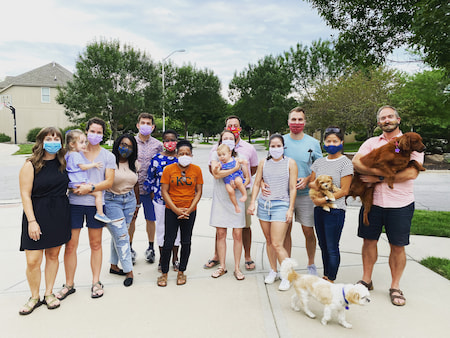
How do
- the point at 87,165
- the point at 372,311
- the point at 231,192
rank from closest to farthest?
the point at 372,311 → the point at 87,165 → the point at 231,192

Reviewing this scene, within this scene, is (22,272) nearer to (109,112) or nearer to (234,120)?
(234,120)

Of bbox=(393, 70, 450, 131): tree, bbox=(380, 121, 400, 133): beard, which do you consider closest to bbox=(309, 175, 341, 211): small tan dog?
bbox=(380, 121, 400, 133): beard

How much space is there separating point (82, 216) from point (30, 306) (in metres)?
1.03

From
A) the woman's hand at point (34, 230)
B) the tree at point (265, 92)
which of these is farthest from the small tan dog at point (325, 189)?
the tree at point (265, 92)

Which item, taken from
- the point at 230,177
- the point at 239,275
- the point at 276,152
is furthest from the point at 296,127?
the point at 239,275

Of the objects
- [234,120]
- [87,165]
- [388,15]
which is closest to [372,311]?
[234,120]

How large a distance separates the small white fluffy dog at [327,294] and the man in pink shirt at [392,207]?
826 millimetres

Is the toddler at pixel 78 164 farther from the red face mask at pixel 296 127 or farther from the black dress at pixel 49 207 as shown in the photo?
the red face mask at pixel 296 127

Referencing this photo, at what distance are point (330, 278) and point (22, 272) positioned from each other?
13.4 feet

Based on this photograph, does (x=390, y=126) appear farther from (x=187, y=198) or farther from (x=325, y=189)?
(x=187, y=198)

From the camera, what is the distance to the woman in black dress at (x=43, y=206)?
309 cm

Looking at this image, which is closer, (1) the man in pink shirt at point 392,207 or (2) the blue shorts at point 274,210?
(1) the man in pink shirt at point 392,207

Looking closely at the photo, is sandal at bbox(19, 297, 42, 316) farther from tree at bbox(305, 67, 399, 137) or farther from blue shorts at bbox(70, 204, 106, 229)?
tree at bbox(305, 67, 399, 137)

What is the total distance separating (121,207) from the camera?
152 inches
